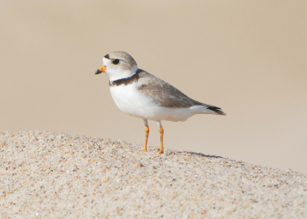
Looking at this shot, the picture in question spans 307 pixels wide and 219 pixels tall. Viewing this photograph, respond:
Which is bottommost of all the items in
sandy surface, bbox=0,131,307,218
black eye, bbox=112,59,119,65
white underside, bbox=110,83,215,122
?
sandy surface, bbox=0,131,307,218

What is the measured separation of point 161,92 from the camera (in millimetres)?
5328

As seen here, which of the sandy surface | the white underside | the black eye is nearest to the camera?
the sandy surface

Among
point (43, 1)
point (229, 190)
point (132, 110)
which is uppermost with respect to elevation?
point (43, 1)

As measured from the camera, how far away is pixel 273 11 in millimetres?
20531

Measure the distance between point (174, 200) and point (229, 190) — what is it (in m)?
0.60

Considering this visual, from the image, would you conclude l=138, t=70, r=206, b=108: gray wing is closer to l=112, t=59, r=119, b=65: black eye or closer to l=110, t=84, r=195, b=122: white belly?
l=110, t=84, r=195, b=122: white belly

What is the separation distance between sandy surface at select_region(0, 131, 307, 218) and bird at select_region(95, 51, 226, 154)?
55 cm

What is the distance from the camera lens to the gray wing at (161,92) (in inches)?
206

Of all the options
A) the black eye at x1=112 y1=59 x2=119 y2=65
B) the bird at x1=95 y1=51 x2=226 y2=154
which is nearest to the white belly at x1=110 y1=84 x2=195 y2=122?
the bird at x1=95 y1=51 x2=226 y2=154

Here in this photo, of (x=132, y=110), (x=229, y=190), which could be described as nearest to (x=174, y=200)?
(x=229, y=190)

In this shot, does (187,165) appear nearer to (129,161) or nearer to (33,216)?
(129,161)

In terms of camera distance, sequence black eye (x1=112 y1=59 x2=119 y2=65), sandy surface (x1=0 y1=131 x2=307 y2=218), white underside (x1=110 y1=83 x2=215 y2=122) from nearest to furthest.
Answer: sandy surface (x1=0 y1=131 x2=307 y2=218)
white underside (x1=110 y1=83 x2=215 y2=122)
black eye (x1=112 y1=59 x2=119 y2=65)

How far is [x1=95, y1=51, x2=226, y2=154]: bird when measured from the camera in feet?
17.0

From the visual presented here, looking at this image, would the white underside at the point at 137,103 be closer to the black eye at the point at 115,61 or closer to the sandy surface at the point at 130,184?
the black eye at the point at 115,61
